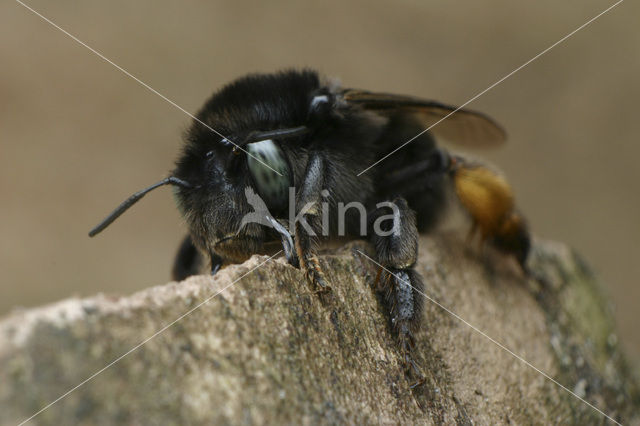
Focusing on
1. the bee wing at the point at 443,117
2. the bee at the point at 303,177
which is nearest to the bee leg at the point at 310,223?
the bee at the point at 303,177

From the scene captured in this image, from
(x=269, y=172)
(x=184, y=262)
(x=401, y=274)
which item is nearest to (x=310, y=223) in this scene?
(x=269, y=172)

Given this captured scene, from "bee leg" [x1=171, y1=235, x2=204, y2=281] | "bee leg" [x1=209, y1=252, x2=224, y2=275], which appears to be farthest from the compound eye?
"bee leg" [x1=171, y1=235, x2=204, y2=281]

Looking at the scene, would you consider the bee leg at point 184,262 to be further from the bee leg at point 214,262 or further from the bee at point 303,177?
the bee leg at point 214,262

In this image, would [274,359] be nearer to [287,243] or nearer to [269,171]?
[287,243]

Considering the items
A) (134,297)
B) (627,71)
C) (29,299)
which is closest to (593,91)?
(627,71)

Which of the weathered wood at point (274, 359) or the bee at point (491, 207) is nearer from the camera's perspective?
the weathered wood at point (274, 359)

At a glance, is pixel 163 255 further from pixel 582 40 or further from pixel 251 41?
pixel 582 40

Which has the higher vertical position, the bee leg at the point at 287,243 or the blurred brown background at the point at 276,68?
the blurred brown background at the point at 276,68
